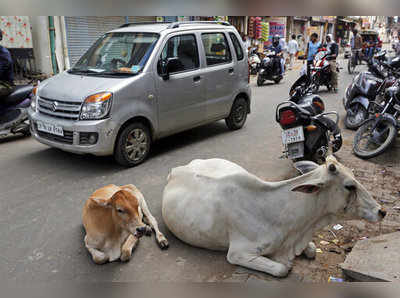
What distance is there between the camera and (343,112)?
30.4ft

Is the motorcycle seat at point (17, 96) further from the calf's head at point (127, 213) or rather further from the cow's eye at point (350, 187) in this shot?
the cow's eye at point (350, 187)

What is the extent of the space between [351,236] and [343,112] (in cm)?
619

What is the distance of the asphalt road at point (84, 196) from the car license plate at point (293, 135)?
509 millimetres

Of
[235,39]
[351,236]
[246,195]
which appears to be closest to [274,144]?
[235,39]

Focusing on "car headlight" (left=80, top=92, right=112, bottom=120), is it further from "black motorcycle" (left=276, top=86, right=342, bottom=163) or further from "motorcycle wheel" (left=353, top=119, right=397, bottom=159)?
"motorcycle wheel" (left=353, top=119, right=397, bottom=159)

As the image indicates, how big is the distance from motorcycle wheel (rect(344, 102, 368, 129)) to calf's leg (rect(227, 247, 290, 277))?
5.55m

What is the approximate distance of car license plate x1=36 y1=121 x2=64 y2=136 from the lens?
16.9 feet

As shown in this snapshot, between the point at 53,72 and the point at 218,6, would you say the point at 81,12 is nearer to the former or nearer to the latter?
the point at 218,6

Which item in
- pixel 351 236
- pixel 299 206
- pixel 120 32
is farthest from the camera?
pixel 120 32

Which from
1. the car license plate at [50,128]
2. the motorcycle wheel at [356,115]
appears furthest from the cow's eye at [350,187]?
the motorcycle wheel at [356,115]

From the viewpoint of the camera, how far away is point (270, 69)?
13562 millimetres

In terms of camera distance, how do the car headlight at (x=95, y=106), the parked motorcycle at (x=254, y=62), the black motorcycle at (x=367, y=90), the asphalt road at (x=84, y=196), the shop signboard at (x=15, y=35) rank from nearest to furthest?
the asphalt road at (x=84, y=196), the car headlight at (x=95, y=106), the black motorcycle at (x=367, y=90), the shop signboard at (x=15, y=35), the parked motorcycle at (x=254, y=62)

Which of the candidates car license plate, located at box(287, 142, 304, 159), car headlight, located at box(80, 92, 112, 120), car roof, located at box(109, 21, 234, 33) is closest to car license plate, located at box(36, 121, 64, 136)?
car headlight, located at box(80, 92, 112, 120)

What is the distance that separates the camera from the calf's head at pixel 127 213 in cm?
287
